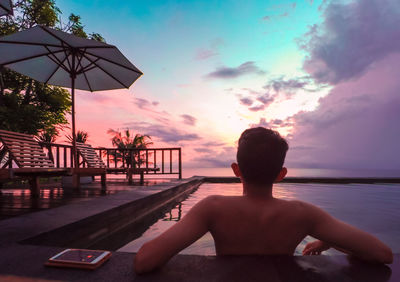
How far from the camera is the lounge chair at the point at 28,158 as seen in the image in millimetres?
3638

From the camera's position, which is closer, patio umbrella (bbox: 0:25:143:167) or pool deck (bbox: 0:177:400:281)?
pool deck (bbox: 0:177:400:281)

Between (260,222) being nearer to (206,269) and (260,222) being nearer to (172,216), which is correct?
(206,269)

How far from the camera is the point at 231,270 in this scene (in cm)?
100

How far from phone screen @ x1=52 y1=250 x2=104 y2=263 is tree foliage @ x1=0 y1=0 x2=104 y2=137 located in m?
12.3

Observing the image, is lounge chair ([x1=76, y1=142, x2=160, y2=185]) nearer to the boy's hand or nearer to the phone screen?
the phone screen

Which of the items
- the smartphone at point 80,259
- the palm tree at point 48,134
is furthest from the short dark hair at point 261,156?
the palm tree at point 48,134

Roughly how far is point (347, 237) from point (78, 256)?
117 centimetres

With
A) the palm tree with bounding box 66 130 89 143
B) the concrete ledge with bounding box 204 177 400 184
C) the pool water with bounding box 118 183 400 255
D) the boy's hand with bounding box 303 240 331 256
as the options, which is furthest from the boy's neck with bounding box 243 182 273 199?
the palm tree with bounding box 66 130 89 143

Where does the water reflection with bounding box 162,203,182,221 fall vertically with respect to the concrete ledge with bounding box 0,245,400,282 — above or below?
below

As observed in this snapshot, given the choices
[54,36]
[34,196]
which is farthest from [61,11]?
[34,196]

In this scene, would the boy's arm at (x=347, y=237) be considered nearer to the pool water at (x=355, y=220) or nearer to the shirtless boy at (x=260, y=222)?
the shirtless boy at (x=260, y=222)

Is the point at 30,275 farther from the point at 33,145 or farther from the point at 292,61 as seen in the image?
the point at 292,61

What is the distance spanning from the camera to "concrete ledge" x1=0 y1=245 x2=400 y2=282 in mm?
960

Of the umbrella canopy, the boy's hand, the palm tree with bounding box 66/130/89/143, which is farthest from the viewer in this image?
the palm tree with bounding box 66/130/89/143
